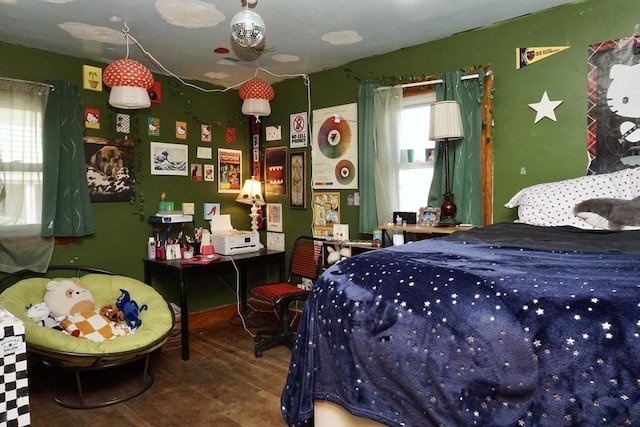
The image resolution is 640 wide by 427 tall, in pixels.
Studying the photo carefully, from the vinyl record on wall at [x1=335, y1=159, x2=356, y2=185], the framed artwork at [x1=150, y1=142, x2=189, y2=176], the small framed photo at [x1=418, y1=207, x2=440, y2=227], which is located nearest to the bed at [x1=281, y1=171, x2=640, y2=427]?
the small framed photo at [x1=418, y1=207, x2=440, y2=227]

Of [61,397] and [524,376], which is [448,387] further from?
[61,397]

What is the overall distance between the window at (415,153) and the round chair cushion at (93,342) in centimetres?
202

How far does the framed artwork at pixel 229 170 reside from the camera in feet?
14.0

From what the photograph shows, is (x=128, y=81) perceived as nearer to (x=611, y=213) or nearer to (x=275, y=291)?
(x=275, y=291)

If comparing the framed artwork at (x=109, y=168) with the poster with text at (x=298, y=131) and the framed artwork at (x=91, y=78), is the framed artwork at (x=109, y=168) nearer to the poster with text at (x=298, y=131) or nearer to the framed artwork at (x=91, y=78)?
the framed artwork at (x=91, y=78)

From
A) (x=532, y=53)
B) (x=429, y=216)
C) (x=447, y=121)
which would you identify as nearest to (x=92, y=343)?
(x=429, y=216)

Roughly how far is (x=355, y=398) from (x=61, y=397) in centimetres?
214

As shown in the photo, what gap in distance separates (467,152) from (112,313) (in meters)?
2.68

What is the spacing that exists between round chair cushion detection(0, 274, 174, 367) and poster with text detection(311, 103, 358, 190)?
1.76 m

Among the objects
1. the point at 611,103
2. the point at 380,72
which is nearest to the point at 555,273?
the point at 611,103

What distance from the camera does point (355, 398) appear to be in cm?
135

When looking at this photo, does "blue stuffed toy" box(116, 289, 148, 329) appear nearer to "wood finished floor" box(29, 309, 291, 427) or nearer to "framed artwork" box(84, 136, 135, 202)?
"wood finished floor" box(29, 309, 291, 427)

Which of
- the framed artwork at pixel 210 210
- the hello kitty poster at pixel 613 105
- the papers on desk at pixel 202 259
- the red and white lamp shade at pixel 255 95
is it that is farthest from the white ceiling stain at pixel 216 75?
the hello kitty poster at pixel 613 105

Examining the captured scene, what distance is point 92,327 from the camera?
2721mm
